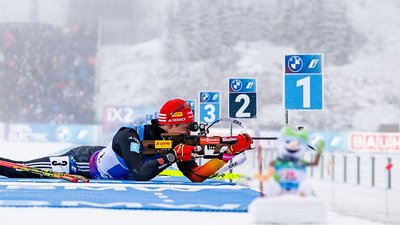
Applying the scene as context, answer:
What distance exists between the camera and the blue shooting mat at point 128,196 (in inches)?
175

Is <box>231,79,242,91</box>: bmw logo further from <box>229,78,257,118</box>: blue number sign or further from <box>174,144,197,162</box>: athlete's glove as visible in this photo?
<box>174,144,197,162</box>: athlete's glove

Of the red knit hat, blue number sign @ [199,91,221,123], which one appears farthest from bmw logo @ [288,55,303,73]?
blue number sign @ [199,91,221,123]

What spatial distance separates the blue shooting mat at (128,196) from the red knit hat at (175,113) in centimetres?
69

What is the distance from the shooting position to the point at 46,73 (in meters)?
60.9

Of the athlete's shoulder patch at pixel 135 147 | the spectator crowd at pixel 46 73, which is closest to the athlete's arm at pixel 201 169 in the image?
the athlete's shoulder patch at pixel 135 147

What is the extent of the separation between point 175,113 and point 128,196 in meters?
2.09

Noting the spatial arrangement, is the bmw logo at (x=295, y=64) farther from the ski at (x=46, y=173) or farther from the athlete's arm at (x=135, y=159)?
the ski at (x=46, y=173)

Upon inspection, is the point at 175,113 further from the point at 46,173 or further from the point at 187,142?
the point at 46,173

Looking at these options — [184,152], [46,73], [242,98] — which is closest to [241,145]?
[184,152]

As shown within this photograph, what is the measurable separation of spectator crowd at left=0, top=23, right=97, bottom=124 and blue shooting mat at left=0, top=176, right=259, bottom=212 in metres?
49.0

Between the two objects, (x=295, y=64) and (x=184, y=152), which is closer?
(x=184, y=152)

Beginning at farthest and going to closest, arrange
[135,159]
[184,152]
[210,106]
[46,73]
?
[46,73] < [210,106] < [135,159] < [184,152]

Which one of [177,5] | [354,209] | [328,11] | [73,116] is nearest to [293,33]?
[328,11]

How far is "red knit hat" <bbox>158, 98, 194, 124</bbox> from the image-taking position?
286 inches
